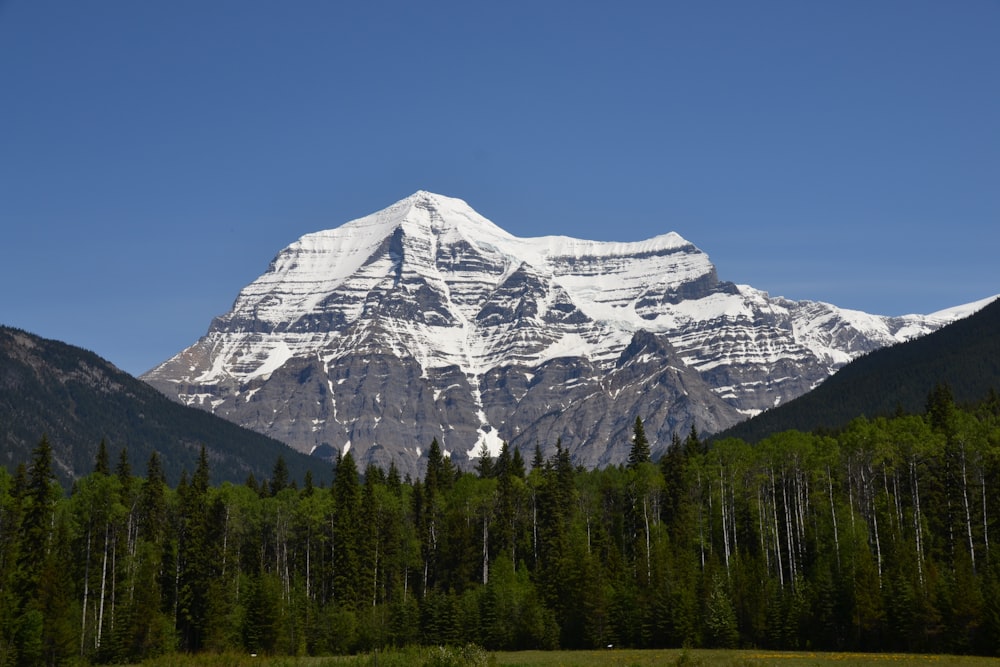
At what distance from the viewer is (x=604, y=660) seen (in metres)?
92.8

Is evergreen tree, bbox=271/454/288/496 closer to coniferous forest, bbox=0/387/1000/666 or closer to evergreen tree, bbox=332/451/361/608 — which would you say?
coniferous forest, bbox=0/387/1000/666

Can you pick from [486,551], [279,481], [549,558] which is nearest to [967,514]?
[549,558]

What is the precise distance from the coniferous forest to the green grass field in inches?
277

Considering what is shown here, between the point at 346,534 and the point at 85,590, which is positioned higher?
the point at 346,534

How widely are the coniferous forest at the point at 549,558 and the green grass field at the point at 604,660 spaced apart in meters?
7.04

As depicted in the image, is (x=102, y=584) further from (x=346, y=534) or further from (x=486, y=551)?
(x=486, y=551)

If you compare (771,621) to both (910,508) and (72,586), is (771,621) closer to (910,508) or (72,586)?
(910,508)

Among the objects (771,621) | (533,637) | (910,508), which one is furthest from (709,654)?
(910,508)

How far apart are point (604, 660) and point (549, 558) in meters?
34.4

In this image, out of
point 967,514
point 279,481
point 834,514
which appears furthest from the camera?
point 279,481

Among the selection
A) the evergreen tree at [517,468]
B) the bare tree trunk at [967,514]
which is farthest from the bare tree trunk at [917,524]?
the evergreen tree at [517,468]

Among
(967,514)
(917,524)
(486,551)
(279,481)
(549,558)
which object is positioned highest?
(279,481)

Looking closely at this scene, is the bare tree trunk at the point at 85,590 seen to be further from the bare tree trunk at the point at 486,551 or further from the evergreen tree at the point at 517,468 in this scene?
the evergreen tree at the point at 517,468

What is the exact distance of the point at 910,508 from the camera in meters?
120
